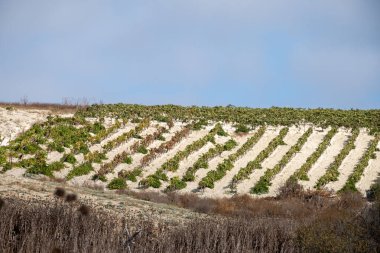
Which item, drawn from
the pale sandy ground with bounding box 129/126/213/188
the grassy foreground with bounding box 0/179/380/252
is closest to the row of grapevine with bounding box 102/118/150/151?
the pale sandy ground with bounding box 129/126/213/188

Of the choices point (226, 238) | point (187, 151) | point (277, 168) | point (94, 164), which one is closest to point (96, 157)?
point (94, 164)

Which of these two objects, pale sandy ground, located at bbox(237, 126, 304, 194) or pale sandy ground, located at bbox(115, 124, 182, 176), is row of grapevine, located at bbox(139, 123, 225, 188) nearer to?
pale sandy ground, located at bbox(115, 124, 182, 176)

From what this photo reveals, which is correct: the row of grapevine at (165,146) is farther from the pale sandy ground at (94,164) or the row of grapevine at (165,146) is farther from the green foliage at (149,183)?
the green foliage at (149,183)

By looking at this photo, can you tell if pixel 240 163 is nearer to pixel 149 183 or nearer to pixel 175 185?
pixel 175 185

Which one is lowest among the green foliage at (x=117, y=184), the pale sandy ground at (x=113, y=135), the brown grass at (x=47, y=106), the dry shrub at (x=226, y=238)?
the green foliage at (x=117, y=184)

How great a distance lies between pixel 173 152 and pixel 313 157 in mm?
8937

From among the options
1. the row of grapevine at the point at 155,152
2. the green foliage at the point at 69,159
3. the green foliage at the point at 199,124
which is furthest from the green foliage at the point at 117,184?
the green foliage at the point at 199,124

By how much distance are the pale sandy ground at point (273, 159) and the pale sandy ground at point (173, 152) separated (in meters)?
5.45

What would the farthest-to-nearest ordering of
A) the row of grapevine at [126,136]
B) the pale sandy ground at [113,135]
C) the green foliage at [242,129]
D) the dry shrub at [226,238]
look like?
the green foliage at [242,129] → the pale sandy ground at [113,135] → the row of grapevine at [126,136] → the dry shrub at [226,238]

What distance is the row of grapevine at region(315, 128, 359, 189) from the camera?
3029 cm

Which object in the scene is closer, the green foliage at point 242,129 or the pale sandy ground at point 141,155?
the pale sandy ground at point 141,155

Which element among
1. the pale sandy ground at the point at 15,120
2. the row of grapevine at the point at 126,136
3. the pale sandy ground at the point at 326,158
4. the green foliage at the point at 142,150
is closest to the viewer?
the pale sandy ground at the point at 326,158

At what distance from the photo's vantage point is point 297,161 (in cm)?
3472

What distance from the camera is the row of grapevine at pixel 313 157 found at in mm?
31312
